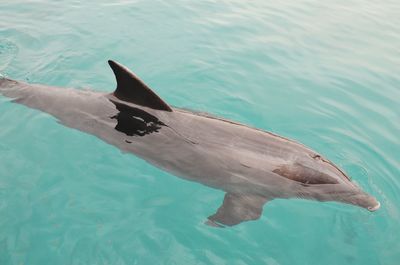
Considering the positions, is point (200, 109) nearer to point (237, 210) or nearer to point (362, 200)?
point (237, 210)

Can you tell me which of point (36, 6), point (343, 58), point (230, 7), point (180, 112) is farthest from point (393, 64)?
point (36, 6)

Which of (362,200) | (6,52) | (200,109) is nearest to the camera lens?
(362,200)

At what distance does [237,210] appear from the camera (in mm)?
5090

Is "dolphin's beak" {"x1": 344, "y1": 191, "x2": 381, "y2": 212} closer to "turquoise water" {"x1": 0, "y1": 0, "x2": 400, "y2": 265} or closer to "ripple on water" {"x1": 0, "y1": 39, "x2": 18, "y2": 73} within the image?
"turquoise water" {"x1": 0, "y1": 0, "x2": 400, "y2": 265}

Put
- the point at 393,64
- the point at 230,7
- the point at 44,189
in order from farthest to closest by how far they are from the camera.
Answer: the point at 230,7 → the point at 393,64 → the point at 44,189

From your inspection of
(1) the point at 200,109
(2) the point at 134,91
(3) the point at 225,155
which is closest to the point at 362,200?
(3) the point at 225,155

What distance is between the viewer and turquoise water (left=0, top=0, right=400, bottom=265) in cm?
523

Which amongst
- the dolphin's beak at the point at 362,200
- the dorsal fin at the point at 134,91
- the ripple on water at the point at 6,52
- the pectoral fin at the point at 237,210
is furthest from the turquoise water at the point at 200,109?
the dorsal fin at the point at 134,91

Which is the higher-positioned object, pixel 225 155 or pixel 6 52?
pixel 225 155

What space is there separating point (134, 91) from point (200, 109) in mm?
3141

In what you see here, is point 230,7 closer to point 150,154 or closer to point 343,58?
point 343,58

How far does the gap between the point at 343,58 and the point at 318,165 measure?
6872 mm

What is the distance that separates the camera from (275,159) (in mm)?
5078

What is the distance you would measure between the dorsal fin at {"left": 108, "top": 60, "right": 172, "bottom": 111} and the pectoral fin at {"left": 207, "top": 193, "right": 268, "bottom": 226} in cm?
144
